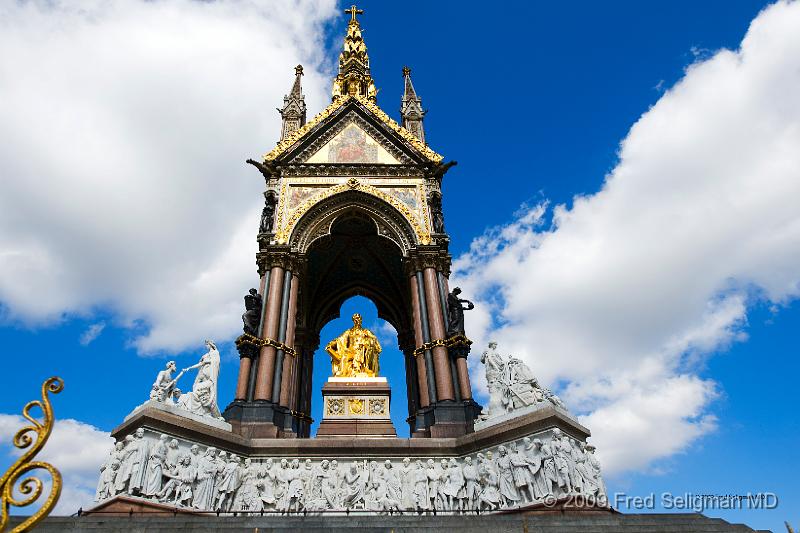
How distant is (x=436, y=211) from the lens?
19250 mm

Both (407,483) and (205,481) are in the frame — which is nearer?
(205,481)

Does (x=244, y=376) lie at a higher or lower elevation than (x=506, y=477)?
higher

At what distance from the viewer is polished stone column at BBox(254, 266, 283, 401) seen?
15172 mm

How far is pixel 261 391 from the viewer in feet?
49.4

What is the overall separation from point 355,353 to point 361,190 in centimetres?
601

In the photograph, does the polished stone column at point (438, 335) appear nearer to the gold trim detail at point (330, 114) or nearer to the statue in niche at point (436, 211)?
the statue in niche at point (436, 211)

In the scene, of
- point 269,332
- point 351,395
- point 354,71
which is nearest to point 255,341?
point 269,332

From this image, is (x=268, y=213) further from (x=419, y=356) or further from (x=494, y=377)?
(x=494, y=377)

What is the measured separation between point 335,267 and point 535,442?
45.3 ft

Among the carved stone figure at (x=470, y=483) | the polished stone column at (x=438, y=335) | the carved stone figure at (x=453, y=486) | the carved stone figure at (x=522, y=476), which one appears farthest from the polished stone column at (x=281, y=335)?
the carved stone figure at (x=522, y=476)

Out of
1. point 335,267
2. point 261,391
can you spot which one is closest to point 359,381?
point 261,391

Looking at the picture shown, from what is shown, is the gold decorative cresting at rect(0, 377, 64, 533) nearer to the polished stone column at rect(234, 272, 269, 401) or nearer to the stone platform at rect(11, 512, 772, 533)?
the stone platform at rect(11, 512, 772, 533)

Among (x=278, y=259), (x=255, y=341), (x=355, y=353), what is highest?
(x=278, y=259)

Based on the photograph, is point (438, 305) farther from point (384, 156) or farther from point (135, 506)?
point (135, 506)
